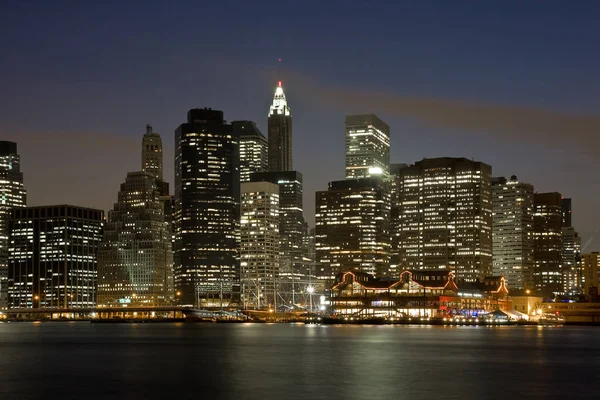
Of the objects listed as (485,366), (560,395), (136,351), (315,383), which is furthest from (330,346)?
(560,395)

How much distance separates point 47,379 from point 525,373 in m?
45.1

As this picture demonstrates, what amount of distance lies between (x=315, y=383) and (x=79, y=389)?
19807 mm

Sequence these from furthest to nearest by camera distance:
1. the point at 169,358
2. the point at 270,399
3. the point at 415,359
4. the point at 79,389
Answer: the point at 169,358, the point at 415,359, the point at 79,389, the point at 270,399

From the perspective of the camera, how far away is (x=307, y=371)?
9369cm

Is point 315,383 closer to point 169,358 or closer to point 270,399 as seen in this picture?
point 270,399

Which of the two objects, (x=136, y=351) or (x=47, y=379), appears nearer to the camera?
(x=47, y=379)

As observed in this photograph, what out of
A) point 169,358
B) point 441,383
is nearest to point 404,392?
point 441,383

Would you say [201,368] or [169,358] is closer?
[201,368]

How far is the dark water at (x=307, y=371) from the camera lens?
2990 inches

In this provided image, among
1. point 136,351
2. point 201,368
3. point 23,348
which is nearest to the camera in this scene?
point 201,368

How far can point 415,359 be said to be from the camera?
353 feet

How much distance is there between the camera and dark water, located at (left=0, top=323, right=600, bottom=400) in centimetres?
7594

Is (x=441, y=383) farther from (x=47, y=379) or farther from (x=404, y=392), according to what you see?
(x=47, y=379)

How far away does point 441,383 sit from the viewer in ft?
269
